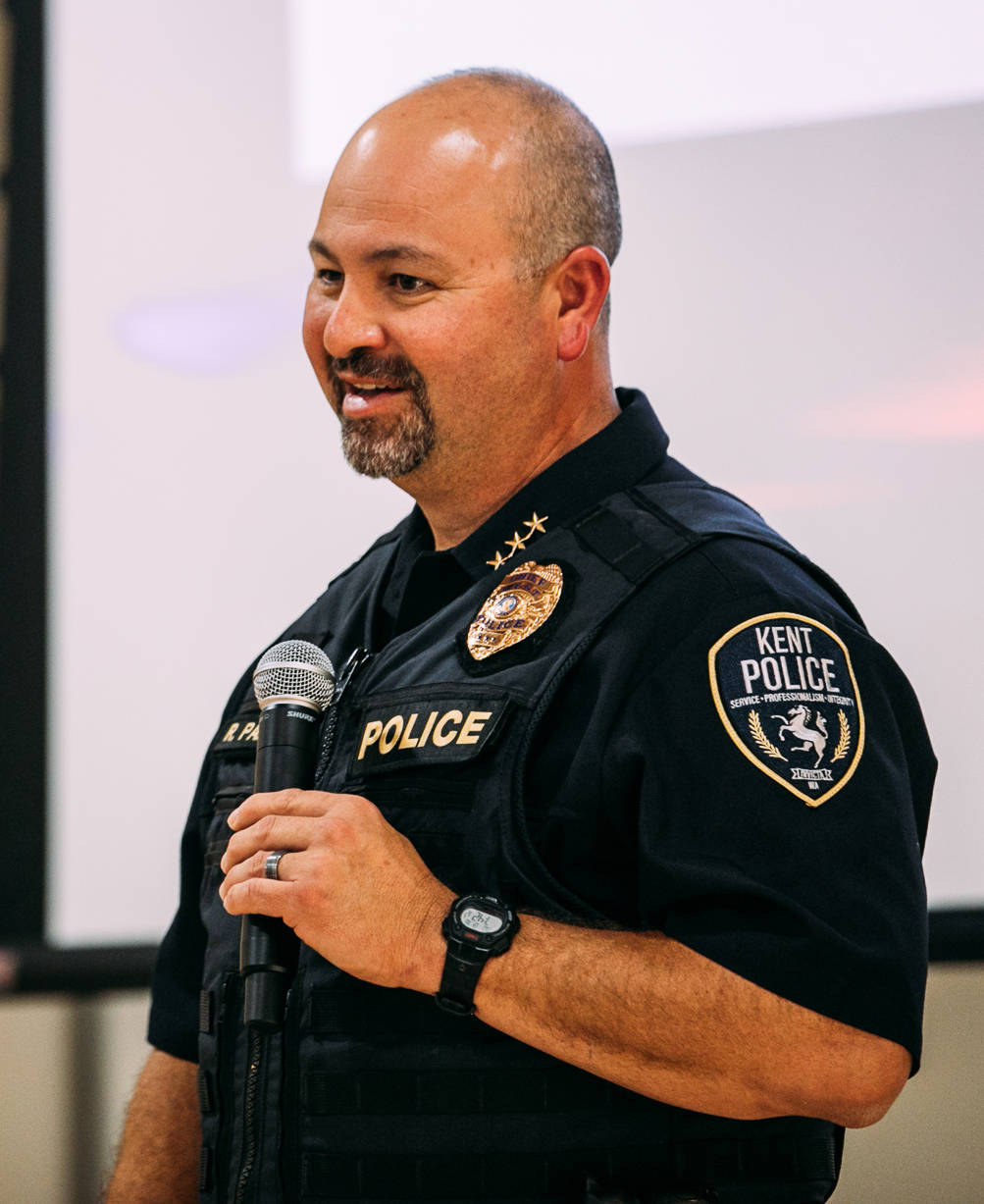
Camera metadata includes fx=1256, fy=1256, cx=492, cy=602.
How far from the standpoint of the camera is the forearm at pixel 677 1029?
884 mm

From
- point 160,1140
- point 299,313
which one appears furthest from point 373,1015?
point 299,313

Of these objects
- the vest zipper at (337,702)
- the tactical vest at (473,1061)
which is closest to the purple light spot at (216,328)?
the vest zipper at (337,702)

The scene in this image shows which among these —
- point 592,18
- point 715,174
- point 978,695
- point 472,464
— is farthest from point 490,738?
point 592,18

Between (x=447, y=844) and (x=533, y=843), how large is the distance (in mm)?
77

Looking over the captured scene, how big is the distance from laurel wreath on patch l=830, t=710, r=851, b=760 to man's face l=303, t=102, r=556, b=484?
0.46 metres

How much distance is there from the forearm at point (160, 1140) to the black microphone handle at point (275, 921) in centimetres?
45

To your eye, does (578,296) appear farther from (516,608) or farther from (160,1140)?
(160,1140)

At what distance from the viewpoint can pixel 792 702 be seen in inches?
37.5

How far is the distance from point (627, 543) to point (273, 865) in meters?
0.41

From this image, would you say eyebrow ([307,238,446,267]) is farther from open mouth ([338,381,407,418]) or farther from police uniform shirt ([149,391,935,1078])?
police uniform shirt ([149,391,935,1078])

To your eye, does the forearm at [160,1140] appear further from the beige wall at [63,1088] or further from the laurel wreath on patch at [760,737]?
the beige wall at [63,1088]

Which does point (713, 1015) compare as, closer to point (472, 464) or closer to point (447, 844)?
point (447, 844)

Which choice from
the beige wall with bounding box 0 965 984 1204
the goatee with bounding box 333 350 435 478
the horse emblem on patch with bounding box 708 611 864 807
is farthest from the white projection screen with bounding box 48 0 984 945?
the horse emblem on patch with bounding box 708 611 864 807

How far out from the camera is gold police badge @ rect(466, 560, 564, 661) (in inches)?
43.4
